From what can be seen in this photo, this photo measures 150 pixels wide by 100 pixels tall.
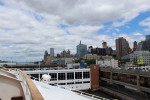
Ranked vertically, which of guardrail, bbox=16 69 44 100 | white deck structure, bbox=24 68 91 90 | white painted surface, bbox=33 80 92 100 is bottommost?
white deck structure, bbox=24 68 91 90

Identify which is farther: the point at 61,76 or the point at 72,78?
the point at 72,78

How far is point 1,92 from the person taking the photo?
32.1 ft

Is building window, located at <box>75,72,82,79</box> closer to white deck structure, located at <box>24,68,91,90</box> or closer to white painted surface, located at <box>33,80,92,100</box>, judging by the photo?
white deck structure, located at <box>24,68,91,90</box>

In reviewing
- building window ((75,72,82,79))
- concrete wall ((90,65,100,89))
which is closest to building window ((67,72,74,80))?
building window ((75,72,82,79))

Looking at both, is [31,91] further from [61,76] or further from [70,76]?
[70,76]

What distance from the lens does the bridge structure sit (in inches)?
1781

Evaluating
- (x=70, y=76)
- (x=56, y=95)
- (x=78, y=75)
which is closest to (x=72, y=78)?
(x=70, y=76)

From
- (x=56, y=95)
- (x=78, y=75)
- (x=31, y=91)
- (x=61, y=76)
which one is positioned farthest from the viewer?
(x=78, y=75)

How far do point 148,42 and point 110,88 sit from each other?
130484mm

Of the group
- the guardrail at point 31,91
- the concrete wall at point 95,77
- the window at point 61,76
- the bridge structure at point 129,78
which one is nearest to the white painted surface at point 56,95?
the guardrail at point 31,91

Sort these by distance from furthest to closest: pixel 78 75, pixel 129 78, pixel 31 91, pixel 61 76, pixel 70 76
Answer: pixel 78 75, pixel 70 76, pixel 61 76, pixel 129 78, pixel 31 91

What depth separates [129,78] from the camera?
51562 mm

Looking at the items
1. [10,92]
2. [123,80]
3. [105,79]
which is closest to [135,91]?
[123,80]

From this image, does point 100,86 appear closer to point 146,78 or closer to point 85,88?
point 85,88
